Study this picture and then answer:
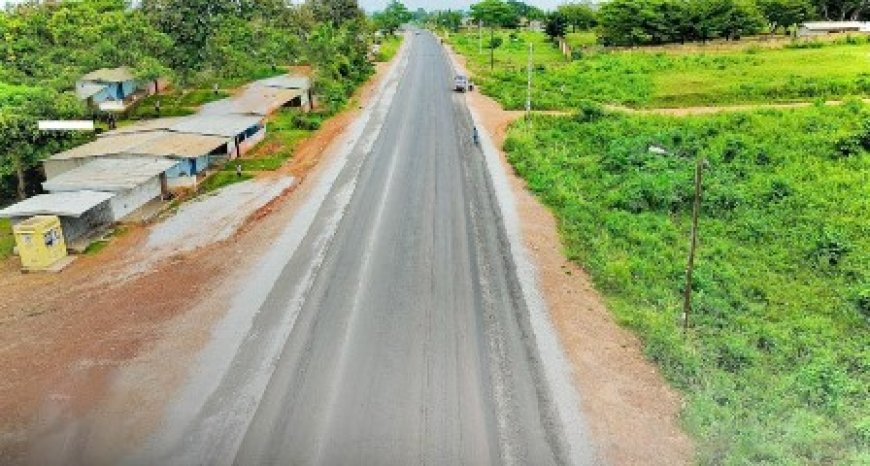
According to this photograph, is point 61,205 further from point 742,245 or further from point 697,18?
point 697,18

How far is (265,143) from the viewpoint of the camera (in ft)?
159

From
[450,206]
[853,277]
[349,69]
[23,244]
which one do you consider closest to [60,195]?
[23,244]

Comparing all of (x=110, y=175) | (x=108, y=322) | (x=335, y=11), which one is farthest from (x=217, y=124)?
(x=335, y=11)

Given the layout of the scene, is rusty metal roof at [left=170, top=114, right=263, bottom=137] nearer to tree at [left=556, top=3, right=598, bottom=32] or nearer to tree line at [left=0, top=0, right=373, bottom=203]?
tree line at [left=0, top=0, right=373, bottom=203]

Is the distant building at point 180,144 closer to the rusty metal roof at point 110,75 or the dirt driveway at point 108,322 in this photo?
the dirt driveway at point 108,322

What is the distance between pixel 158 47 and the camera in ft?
203

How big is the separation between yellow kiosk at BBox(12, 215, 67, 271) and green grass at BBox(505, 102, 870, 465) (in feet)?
70.4

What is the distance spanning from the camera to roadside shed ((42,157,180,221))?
31203 mm

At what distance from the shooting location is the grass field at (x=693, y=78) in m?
56.2

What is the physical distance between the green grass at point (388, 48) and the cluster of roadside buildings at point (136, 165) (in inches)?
2059

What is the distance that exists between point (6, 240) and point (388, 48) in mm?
97315

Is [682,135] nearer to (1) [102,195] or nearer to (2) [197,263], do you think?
(2) [197,263]

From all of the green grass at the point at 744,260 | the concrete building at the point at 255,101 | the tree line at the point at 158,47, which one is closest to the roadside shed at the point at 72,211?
the tree line at the point at 158,47

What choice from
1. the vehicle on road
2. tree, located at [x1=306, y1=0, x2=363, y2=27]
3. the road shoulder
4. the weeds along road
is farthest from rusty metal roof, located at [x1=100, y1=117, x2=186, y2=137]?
tree, located at [x1=306, y1=0, x2=363, y2=27]
